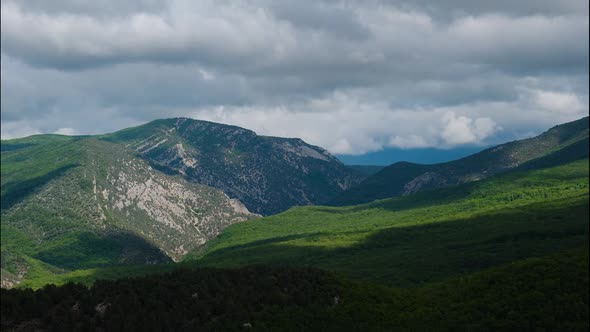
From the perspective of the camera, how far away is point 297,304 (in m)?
74.4

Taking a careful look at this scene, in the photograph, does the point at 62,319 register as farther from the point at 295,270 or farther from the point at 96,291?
the point at 295,270

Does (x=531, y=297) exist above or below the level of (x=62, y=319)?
below

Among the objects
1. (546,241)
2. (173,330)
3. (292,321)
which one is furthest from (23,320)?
(546,241)

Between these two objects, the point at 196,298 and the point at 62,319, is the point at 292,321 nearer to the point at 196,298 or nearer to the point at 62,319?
the point at 196,298

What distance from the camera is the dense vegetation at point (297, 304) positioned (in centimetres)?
6066

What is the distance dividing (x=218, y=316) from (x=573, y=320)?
134 feet

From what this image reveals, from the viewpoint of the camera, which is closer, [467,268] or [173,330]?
[173,330]

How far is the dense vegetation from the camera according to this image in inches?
2388

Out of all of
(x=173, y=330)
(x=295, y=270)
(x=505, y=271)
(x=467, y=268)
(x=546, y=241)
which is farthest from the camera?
(x=467, y=268)

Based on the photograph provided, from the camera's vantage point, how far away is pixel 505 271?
3036 inches

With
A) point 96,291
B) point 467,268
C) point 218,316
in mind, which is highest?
Result: point 96,291

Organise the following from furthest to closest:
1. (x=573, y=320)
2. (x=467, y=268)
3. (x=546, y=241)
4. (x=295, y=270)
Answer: (x=467, y=268)
(x=546, y=241)
(x=295, y=270)
(x=573, y=320)

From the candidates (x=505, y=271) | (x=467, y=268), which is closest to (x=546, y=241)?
(x=467, y=268)

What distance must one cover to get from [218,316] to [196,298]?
15.5ft
